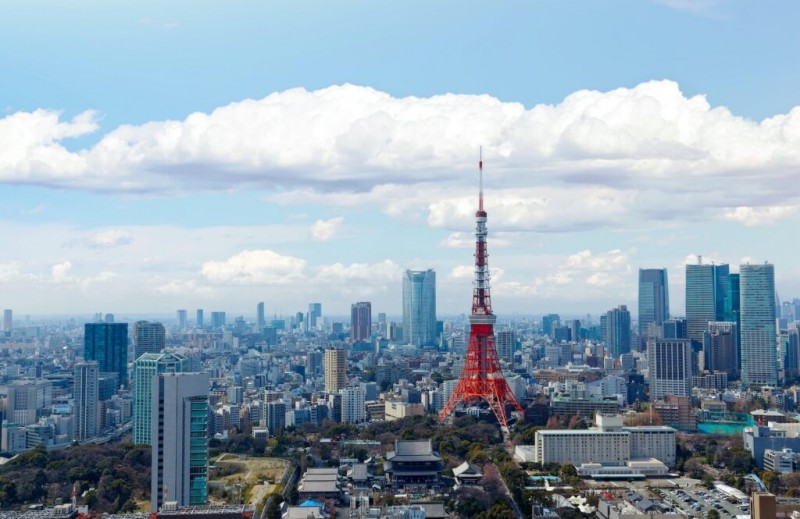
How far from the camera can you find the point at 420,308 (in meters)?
65.6

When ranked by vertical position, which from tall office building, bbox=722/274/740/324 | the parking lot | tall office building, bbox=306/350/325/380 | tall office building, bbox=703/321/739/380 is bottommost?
the parking lot

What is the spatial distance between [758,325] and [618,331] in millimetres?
13599

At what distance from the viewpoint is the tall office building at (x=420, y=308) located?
6525cm

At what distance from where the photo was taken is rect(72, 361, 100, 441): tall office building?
90.5ft

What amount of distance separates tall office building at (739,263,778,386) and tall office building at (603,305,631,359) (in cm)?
1049

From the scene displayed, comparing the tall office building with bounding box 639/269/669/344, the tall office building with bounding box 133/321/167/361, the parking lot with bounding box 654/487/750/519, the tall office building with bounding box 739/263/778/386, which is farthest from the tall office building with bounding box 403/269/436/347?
the parking lot with bounding box 654/487/750/519

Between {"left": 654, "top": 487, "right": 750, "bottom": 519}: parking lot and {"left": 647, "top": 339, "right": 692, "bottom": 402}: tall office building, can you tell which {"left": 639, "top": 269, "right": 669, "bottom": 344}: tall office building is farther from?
{"left": 654, "top": 487, "right": 750, "bottom": 519}: parking lot

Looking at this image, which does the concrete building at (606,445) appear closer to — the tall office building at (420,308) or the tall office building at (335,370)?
the tall office building at (335,370)

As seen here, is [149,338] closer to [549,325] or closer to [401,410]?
[401,410]

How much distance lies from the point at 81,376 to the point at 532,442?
45.3 ft

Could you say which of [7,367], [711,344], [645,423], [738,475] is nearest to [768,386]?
[711,344]

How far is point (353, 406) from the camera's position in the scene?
29.9 meters

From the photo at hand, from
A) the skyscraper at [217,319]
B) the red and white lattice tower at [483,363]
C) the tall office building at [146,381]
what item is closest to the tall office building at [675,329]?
the red and white lattice tower at [483,363]

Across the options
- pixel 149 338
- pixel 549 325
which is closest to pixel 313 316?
pixel 549 325
